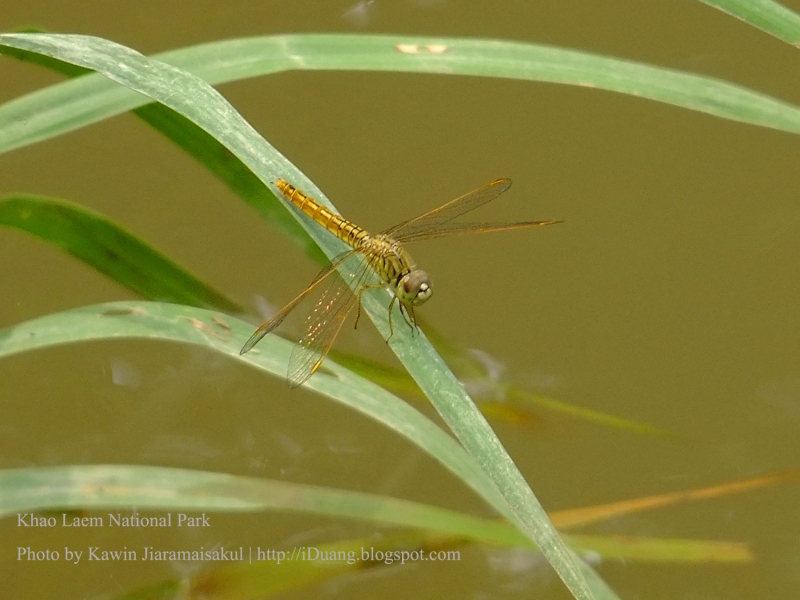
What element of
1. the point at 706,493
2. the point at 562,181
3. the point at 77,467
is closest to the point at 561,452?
the point at 706,493

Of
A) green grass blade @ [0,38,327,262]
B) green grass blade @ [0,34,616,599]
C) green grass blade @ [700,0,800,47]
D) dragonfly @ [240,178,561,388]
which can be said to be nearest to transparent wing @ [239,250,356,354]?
dragonfly @ [240,178,561,388]

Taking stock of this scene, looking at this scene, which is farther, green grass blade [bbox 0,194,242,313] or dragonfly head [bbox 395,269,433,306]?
dragonfly head [bbox 395,269,433,306]

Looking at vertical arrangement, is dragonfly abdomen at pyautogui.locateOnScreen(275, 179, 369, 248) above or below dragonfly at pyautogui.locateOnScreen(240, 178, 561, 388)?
above

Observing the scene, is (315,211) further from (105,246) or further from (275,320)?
(105,246)

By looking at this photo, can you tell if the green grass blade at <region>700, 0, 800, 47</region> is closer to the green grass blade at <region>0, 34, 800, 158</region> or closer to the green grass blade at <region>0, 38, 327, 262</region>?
the green grass blade at <region>0, 34, 800, 158</region>

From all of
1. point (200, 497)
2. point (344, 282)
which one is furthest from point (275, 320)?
point (200, 497)

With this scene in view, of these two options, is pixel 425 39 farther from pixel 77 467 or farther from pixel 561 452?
pixel 561 452

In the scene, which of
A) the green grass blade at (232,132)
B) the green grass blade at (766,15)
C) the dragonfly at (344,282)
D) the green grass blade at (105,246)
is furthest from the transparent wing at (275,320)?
the green grass blade at (766,15)
